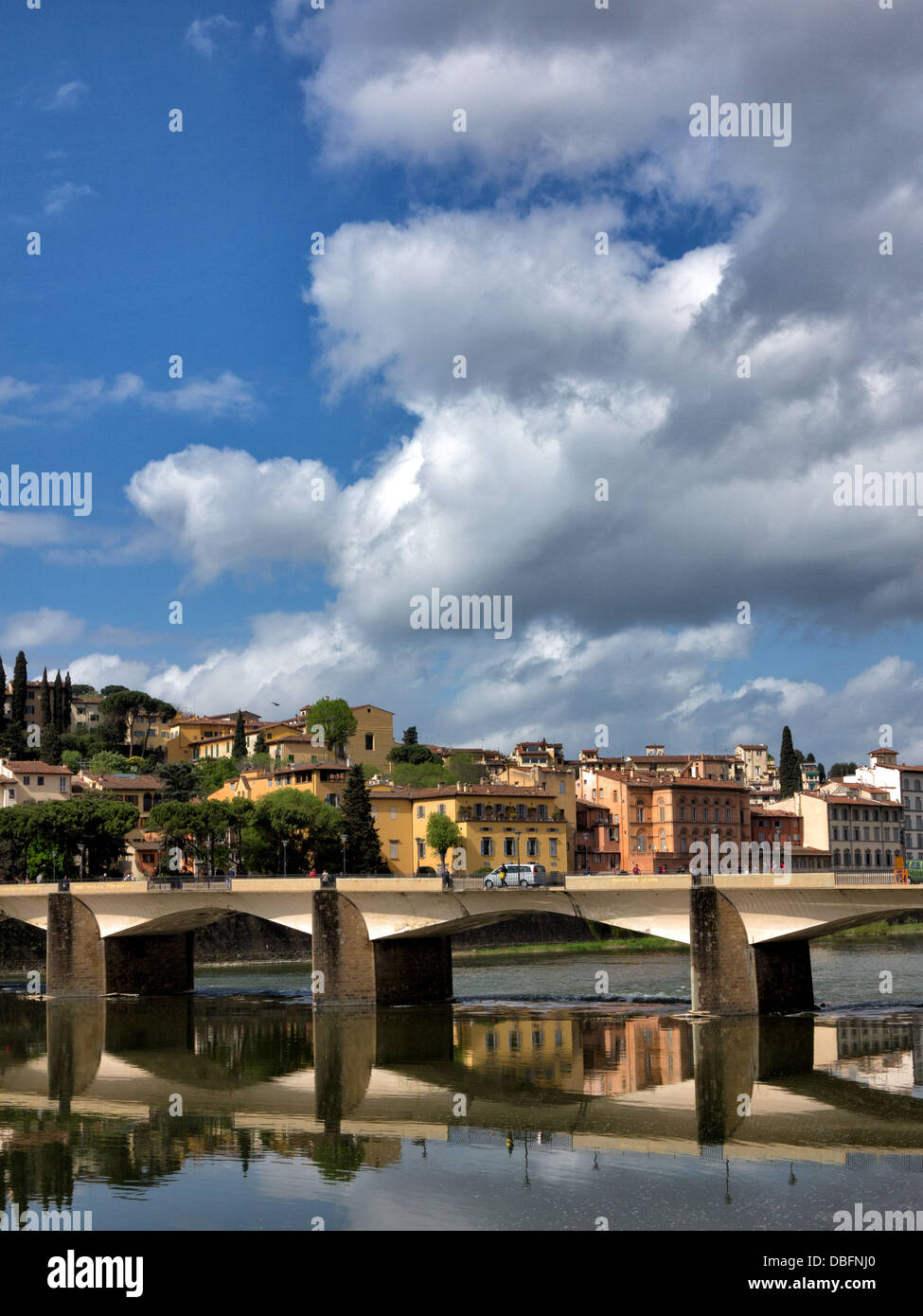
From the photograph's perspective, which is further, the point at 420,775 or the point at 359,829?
the point at 420,775

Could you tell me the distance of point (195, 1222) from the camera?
22.9m

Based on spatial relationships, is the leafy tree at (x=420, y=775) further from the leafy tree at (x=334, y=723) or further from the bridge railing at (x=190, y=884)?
the bridge railing at (x=190, y=884)

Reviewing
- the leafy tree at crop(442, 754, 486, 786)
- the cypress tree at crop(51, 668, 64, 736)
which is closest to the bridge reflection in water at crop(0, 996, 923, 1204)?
the leafy tree at crop(442, 754, 486, 786)

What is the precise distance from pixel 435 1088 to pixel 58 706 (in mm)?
123112

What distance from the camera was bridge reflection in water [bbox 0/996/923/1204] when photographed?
2869cm

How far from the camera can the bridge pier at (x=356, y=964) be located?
172 ft

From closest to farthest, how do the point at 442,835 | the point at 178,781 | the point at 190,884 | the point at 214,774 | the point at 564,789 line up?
the point at 190,884 < the point at 442,835 < the point at 564,789 < the point at 178,781 < the point at 214,774

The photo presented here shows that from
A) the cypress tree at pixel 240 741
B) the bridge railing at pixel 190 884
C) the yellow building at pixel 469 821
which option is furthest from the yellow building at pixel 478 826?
the bridge railing at pixel 190 884

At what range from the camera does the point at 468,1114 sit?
108 feet

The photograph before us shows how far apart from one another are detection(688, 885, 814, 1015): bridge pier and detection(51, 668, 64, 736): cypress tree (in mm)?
115792

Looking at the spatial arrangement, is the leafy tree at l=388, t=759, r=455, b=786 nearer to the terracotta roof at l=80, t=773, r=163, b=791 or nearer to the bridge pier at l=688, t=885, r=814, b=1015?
the terracotta roof at l=80, t=773, r=163, b=791

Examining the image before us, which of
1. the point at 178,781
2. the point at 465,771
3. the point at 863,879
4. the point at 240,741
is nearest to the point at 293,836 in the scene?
the point at 178,781

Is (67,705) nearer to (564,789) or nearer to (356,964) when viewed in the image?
(564,789)
